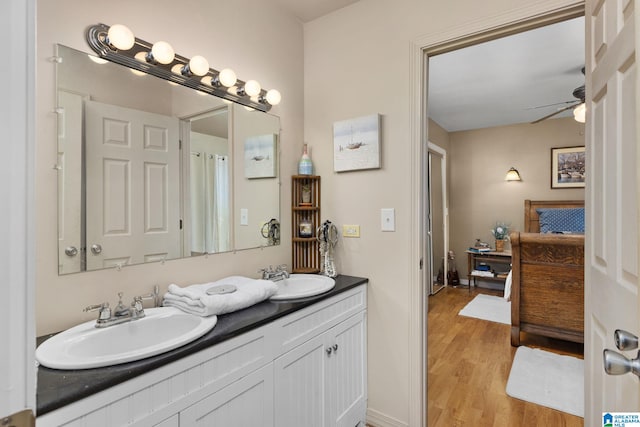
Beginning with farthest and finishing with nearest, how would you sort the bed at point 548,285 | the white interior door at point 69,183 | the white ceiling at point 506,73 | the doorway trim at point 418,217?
the bed at point 548,285
the white ceiling at point 506,73
the doorway trim at point 418,217
the white interior door at point 69,183

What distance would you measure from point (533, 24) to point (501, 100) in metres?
2.71

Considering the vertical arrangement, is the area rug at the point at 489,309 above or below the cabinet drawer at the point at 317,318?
below

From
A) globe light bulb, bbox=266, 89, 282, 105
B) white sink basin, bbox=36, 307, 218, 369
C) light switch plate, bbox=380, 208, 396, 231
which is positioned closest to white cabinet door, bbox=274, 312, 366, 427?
white sink basin, bbox=36, 307, 218, 369

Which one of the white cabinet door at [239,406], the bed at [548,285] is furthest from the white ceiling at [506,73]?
the white cabinet door at [239,406]

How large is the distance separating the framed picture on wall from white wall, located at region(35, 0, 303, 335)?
14.4ft

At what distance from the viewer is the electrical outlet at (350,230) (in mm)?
2043

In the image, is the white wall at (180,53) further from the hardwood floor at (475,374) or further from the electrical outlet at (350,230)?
the hardwood floor at (475,374)

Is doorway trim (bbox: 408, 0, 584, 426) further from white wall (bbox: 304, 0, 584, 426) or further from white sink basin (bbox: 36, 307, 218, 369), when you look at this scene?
white sink basin (bbox: 36, 307, 218, 369)

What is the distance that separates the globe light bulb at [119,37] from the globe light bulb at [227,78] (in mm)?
445

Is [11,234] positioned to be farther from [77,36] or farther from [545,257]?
[545,257]

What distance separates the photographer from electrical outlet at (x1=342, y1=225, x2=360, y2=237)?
6.70 ft

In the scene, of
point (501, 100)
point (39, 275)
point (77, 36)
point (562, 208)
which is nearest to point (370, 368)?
point (39, 275)

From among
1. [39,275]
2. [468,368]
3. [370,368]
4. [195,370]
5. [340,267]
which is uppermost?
[39,275]

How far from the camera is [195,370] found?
3.47ft
